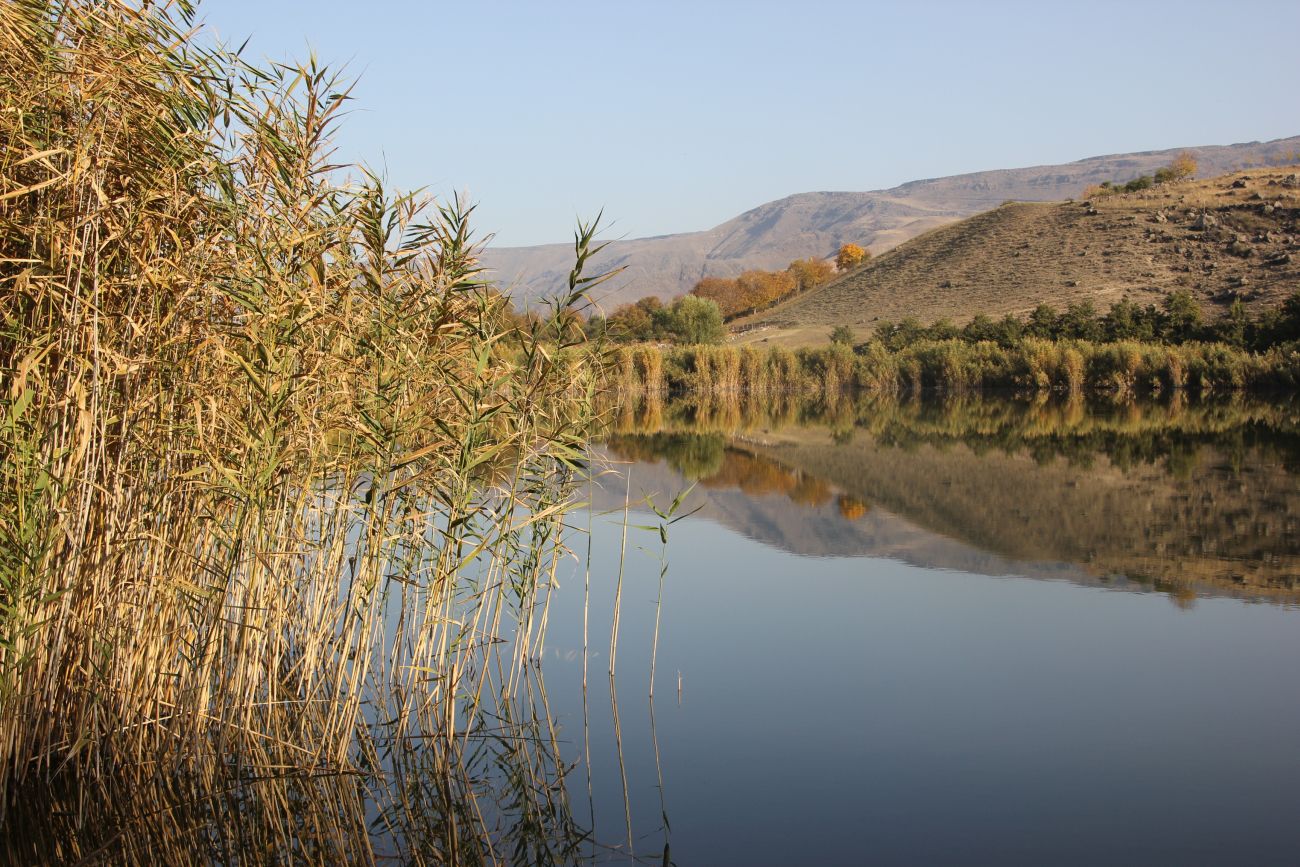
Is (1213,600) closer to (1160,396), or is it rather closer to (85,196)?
(85,196)

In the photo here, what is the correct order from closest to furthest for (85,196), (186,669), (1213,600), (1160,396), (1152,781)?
(85,196)
(186,669)
(1152,781)
(1213,600)
(1160,396)

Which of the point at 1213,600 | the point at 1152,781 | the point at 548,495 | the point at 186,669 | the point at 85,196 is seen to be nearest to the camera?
the point at 85,196

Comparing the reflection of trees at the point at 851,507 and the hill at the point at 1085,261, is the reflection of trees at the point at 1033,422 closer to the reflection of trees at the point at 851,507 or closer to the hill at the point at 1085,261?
the reflection of trees at the point at 851,507

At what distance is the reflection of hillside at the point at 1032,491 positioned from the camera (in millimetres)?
10703

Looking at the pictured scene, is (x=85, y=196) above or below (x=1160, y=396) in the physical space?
above

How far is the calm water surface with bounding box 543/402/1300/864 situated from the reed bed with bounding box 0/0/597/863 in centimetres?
90

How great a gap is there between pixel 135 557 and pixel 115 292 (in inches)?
42.5

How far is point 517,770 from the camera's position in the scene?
553 centimetres

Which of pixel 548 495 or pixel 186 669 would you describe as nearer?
pixel 186 669

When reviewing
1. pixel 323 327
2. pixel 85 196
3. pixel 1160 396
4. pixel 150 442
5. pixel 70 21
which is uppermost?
pixel 70 21

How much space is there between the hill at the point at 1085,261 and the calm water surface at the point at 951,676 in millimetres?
33565

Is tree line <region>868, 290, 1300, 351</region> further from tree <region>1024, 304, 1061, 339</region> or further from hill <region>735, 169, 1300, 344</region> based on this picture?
hill <region>735, 169, 1300, 344</region>

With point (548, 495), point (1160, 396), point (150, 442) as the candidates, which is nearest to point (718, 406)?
point (1160, 396)

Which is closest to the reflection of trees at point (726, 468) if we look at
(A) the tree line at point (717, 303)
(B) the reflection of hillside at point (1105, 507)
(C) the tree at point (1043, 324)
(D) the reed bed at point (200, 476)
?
(B) the reflection of hillside at point (1105, 507)
